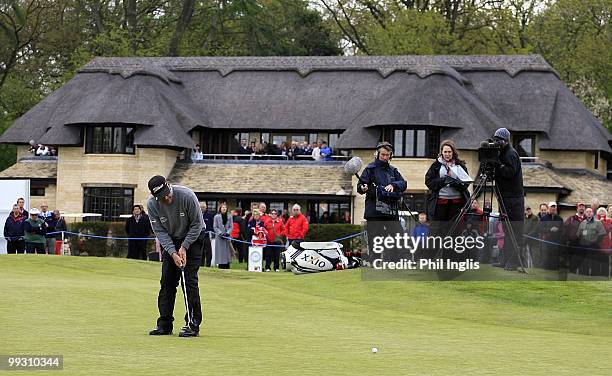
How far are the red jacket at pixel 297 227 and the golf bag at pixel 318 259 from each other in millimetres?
4410

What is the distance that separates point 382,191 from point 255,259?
14949 mm

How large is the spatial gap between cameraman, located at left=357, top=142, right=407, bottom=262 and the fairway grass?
1463mm

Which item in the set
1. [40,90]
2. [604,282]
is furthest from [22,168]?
[604,282]

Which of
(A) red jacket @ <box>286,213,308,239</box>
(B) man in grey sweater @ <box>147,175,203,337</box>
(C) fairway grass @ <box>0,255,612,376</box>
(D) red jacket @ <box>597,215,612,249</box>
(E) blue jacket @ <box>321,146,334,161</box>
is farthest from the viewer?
(E) blue jacket @ <box>321,146,334,161</box>

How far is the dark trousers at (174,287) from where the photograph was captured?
15984 millimetres

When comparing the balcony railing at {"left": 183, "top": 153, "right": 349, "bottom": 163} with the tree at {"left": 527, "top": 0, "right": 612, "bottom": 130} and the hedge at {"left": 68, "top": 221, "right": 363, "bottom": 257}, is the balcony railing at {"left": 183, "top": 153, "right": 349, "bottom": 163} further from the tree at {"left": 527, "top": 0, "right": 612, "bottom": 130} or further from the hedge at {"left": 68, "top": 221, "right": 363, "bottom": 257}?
the tree at {"left": 527, "top": 0, "right": 612, "bottom": 130}

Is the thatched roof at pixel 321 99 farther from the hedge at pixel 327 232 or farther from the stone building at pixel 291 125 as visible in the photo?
the hedge at pixel 327 232

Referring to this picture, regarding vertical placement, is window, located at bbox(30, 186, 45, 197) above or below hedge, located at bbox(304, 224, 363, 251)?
above

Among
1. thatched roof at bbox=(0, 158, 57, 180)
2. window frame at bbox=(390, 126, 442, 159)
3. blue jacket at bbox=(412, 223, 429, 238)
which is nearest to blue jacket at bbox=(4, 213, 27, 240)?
blue jacket at bbox=(412, 223, 429, 238)

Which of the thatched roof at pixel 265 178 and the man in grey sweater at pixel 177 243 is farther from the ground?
the thatched roof at pixel 265 178

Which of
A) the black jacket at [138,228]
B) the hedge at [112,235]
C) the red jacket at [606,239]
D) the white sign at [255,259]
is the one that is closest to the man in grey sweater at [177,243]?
the red jacket at [606,239]

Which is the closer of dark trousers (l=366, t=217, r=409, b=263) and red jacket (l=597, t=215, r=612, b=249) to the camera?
dark trousers (l=366, t=217, r=409, b=263)

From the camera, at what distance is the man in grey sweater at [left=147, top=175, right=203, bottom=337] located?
1595 centimetres

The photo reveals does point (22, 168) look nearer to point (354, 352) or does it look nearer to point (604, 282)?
point (604, 282)
